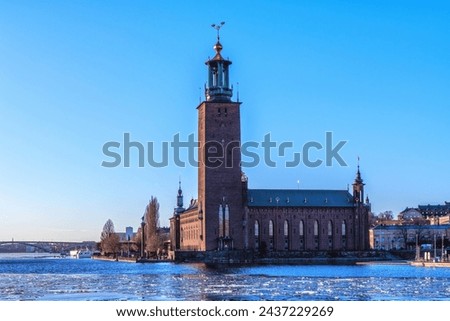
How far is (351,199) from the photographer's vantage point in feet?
312

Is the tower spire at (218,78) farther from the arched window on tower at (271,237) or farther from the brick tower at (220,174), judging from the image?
the arched window on tower at (271,237)

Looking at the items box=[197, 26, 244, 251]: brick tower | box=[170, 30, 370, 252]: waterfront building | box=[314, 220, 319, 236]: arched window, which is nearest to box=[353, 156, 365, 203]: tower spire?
box=[170, 30, 370, 252]: waterfront building

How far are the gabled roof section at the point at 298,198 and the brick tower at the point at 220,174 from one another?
606 cm

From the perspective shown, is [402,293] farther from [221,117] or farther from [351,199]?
[351,199]

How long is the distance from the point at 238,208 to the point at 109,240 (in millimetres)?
43207

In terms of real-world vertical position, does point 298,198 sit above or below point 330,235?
above

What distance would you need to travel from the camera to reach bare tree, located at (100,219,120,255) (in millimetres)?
123150

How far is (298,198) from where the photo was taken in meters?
93.8

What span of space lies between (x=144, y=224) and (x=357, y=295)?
241 feet

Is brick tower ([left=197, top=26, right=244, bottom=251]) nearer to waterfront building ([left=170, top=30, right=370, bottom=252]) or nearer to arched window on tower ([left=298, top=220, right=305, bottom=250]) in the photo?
waterfront building ([left=170, top=30, right=370, bottom=252])

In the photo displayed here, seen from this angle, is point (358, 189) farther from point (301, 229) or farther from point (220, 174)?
point (220, 174)

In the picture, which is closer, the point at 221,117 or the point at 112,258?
the point at 221,117

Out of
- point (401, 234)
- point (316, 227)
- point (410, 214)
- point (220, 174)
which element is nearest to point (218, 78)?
point (220, 174)
